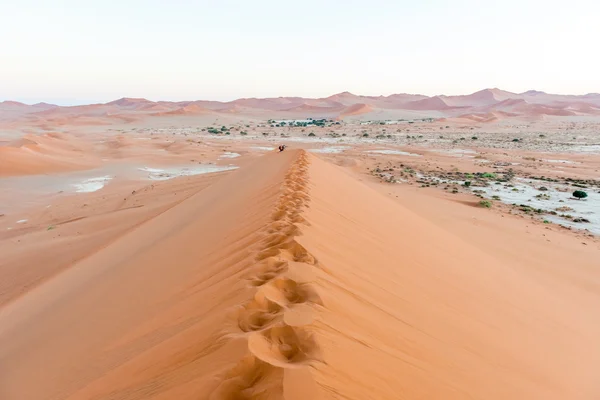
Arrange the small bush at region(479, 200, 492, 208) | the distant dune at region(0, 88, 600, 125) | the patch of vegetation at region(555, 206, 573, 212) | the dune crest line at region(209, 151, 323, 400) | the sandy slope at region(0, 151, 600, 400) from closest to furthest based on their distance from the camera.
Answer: the dune crest line at region(209, 151, 323, 400) < the sandy slope at region(0, 151, 600, 400) < the patch of vegetation at region(555, 206, 573, 212) < the small bush at region(479, 200, 492, 208) < the distant dune at region(0, 88, 600, 125)

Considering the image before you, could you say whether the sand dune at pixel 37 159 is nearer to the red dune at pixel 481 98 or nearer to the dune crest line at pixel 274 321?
the dune crest line at pixel 274 321

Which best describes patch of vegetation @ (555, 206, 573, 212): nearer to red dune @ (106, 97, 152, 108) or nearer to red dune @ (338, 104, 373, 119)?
red dune @ (338, 104, 373, 119)

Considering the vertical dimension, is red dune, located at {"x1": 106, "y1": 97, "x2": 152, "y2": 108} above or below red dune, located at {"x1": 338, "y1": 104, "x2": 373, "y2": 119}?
above

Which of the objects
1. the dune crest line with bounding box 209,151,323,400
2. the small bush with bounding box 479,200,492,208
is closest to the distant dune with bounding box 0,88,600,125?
the small bush with bounding box 479,200,492,208

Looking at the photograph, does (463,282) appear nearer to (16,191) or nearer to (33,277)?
(33,277)

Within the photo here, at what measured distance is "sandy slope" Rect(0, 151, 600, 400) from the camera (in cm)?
204

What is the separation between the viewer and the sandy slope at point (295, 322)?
204 centimetres

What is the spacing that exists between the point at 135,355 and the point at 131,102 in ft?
514

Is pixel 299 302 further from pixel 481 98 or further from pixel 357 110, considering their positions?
pixel 481 98

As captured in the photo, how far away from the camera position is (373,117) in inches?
2724

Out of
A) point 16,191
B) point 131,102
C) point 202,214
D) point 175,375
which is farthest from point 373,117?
point 131,102

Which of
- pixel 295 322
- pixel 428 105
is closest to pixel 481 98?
pixel 428 105

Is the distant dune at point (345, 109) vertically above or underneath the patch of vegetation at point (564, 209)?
above

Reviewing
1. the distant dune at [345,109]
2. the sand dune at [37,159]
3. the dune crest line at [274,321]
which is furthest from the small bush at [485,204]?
the distant dune at [345,109]
